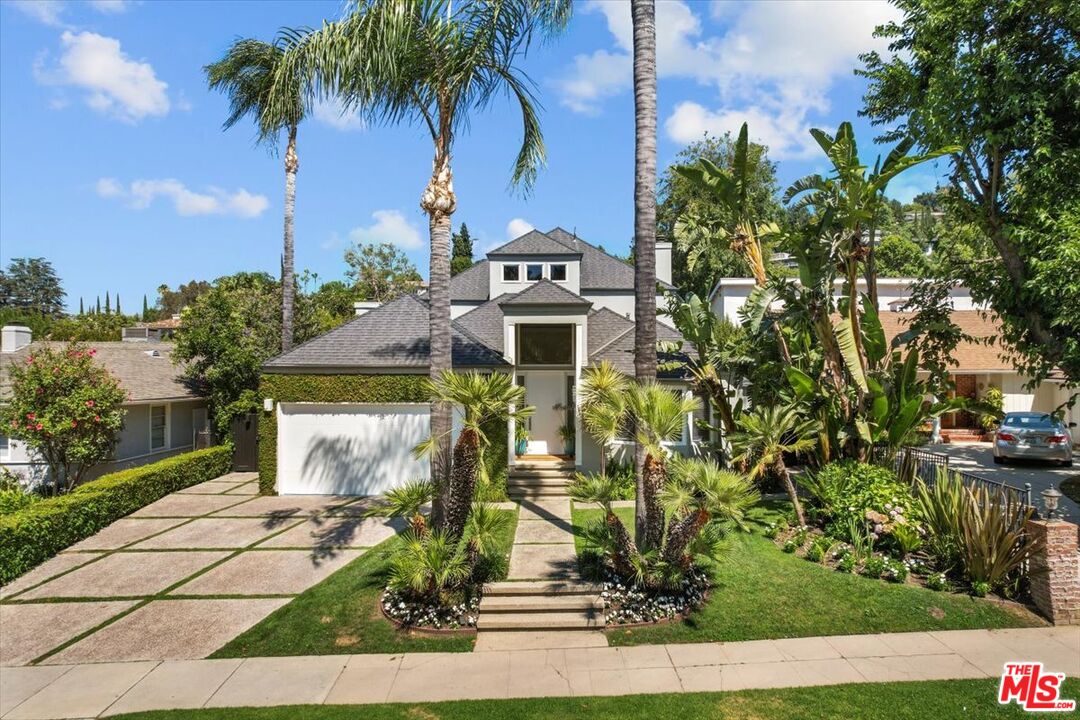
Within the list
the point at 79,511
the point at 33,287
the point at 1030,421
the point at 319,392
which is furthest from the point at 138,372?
the point at 33,287

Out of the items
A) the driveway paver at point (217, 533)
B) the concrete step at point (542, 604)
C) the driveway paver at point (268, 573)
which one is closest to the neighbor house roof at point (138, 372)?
the driveway paver at point (217, 533)

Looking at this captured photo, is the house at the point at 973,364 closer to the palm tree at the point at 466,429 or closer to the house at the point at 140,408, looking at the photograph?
the palm tree at the point at 466,429

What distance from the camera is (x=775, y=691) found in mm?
6230

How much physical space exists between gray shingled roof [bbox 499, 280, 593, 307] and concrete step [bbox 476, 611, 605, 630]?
30.3 ft

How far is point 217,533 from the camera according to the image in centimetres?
1211

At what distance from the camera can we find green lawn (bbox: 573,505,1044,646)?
762cm

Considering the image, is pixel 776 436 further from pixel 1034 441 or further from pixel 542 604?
pixel 1034 441

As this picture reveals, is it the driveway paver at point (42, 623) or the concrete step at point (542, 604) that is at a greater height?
the concrete step at point (542, 604)

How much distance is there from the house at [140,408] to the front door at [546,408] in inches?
509

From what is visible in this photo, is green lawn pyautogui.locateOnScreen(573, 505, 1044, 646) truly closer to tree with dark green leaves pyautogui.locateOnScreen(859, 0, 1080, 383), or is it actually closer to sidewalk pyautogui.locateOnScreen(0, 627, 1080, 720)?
sidewalk pyautogui.locateOnScreen(0, 627, 1080, 720)

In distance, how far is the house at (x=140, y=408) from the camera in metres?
16.5

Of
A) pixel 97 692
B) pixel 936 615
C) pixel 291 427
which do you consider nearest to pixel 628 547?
pixel 936 615

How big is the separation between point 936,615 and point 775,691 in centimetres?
345

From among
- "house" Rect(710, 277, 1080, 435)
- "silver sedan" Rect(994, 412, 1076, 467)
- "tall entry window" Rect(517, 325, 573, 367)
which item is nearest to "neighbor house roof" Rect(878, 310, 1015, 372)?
"house" Rect(710, 277, 1080, 435)
